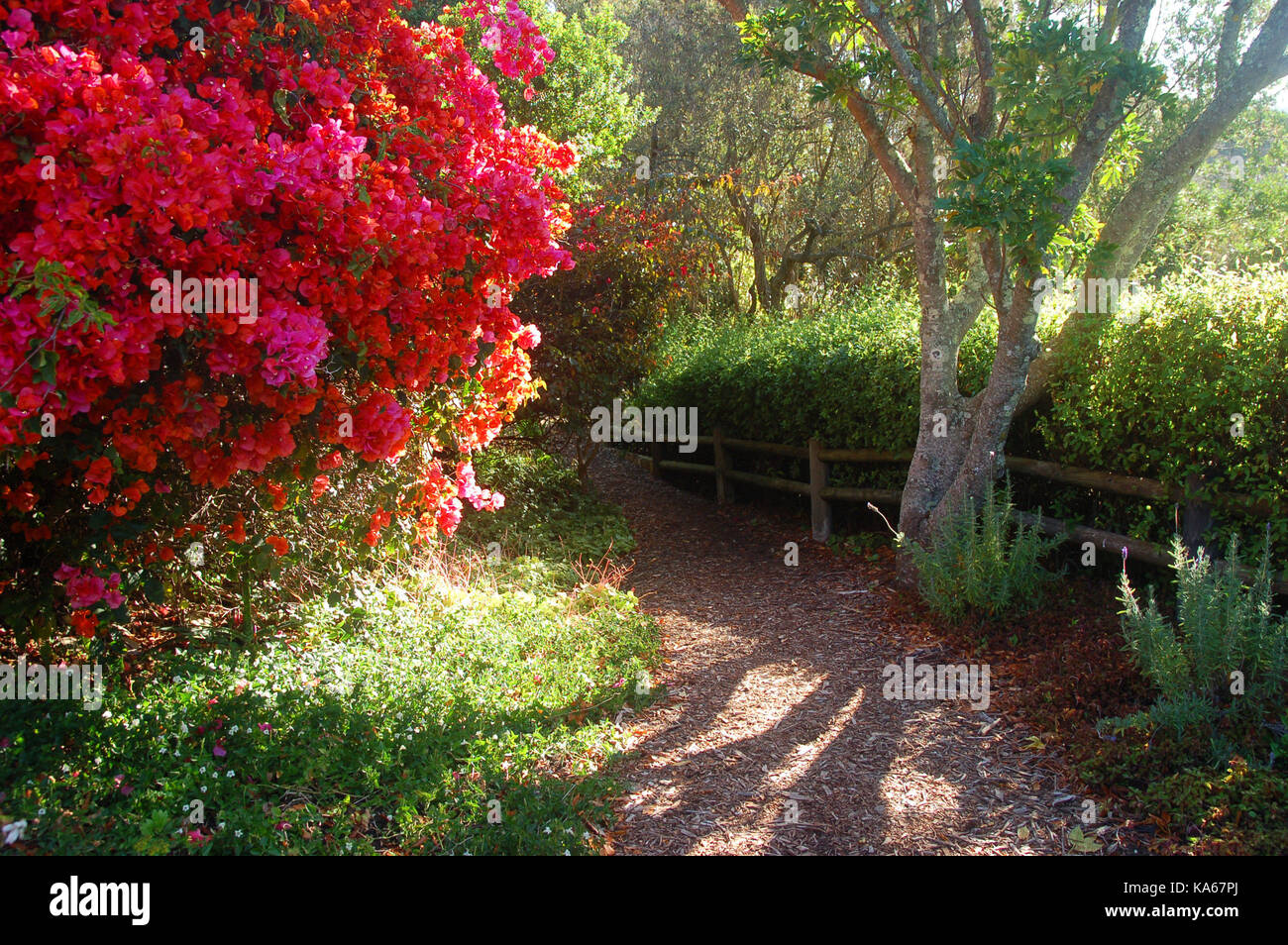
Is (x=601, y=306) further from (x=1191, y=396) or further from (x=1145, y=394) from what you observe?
(x=1191, y=396)

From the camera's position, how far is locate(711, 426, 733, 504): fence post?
11.3m

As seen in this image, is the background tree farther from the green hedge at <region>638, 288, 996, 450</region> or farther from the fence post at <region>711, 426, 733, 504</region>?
the fence post at <region>711, 426, 733, 504</region>

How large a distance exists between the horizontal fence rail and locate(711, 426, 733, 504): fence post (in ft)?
0.04

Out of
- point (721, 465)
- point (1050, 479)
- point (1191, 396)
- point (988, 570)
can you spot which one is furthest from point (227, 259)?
point (721, 465)

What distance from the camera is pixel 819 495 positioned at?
8.87 metres

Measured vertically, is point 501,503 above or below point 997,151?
below

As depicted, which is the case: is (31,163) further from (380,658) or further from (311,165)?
(380,658)

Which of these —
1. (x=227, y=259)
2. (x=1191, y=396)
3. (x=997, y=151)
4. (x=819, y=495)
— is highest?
(x=997, y=151)

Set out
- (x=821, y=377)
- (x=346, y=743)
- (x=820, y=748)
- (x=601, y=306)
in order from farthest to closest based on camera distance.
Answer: (x=601, y=306) < (x=821, y=377) < (x=820, y=748) < (x=346, y=743)

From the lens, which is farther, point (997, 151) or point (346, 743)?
point (997, 151)

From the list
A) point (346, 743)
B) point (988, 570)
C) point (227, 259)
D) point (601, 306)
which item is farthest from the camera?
point (601, 306)

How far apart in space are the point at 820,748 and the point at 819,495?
4512 mm

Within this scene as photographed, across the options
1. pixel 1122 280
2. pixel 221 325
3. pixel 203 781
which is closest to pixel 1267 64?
pixel 1122 280

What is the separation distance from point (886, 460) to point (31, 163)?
6853 millimetres
